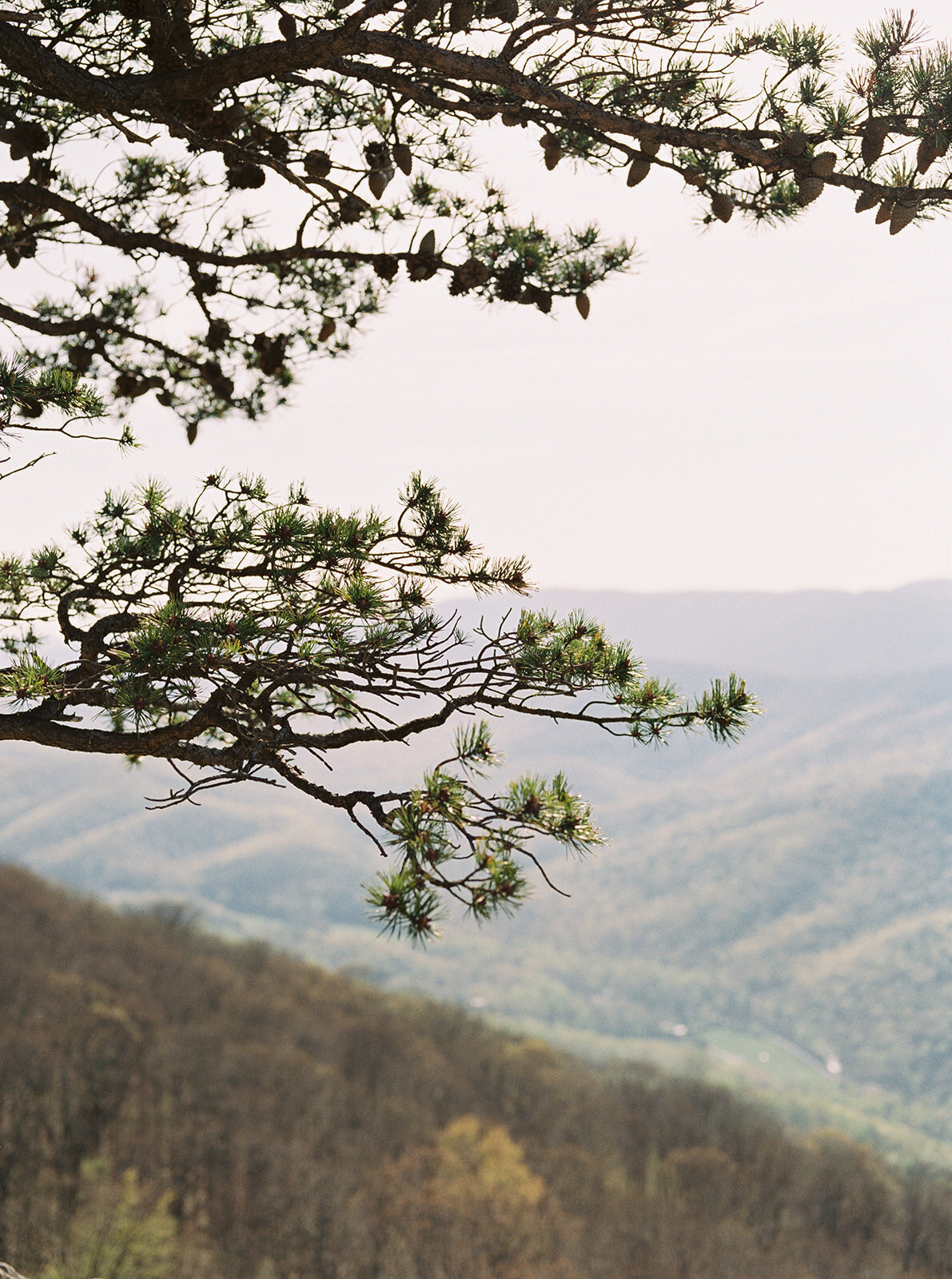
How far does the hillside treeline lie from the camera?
91.9 feet

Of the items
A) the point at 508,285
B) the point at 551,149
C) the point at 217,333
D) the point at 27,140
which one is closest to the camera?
the point at 551,149

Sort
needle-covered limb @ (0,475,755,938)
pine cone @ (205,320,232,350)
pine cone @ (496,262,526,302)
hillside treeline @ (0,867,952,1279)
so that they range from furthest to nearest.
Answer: hillside treeline @ (0,867,952,1279) → pine cone @ (205,320,232,350) → pine cone @ (496,262,526,302) → needle-covered limb @ (0,475,755,938)

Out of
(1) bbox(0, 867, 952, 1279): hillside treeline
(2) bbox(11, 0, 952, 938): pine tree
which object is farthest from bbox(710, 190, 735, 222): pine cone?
(1) bbox(0, 867, 952, 1279): hillside treeline

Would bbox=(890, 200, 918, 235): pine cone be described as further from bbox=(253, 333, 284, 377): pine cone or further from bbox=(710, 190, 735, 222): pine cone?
bbox=(253, 333, 284, 377): pine cone

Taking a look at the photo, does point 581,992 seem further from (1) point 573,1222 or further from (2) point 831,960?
(1) point 573,1222

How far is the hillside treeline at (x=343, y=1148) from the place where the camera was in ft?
91.9

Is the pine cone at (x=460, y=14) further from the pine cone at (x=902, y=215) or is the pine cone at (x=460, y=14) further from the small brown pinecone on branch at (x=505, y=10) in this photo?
the pine cone at (x=902, y=215)

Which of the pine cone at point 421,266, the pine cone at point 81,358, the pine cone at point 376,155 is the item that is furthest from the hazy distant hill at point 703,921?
the pine cone at point 376,155

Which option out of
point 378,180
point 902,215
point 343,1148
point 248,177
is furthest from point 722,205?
point 343,1148

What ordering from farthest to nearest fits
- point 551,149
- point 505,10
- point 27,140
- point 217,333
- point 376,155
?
point 217,333
point 27,140
point 376,155
point 551,149
point 505,10

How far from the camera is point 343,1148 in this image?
3578 centimetres

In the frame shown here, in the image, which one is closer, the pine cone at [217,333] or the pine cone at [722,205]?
the pine cone at [722,205]

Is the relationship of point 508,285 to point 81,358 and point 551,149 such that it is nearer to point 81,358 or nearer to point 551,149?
point 551,149

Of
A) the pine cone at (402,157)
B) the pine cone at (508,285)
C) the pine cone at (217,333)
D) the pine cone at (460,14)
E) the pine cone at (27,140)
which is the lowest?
the pine cone at (217,333)
